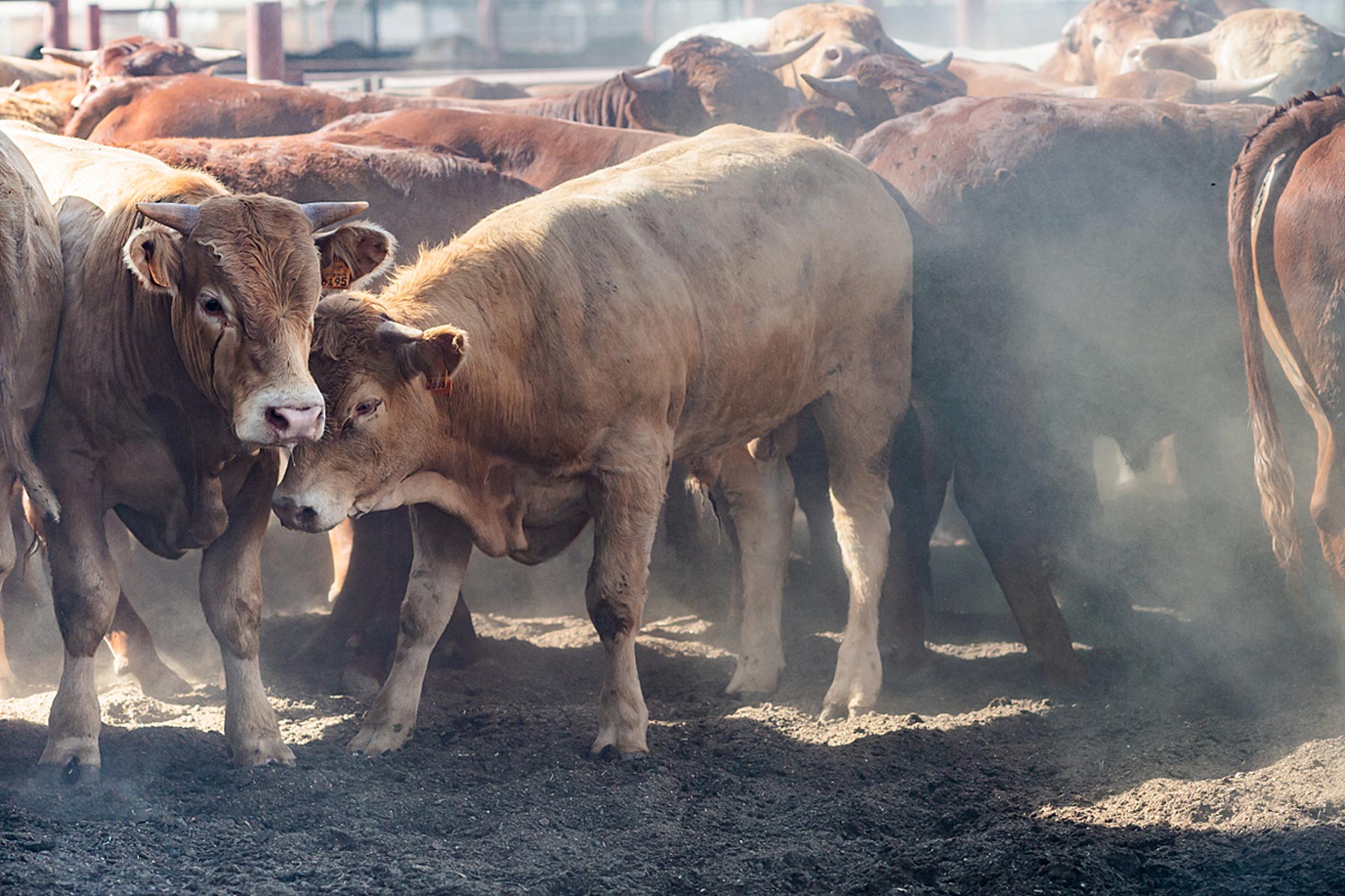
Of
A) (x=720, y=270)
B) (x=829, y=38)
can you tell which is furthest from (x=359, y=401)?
(x=829, y=38)

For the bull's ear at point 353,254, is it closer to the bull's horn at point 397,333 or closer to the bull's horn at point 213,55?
the bull's horn at point 397,333

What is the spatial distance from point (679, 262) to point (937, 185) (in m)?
1.69

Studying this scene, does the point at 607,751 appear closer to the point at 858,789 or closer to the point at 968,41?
the point at 858,789

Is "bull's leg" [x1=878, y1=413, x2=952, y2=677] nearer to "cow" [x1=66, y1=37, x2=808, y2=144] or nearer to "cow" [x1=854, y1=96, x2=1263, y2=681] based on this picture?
"cow" [x1=854, y1=96, x2=1263, y2=681]

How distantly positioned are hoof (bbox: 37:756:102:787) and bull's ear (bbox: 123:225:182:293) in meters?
1.47

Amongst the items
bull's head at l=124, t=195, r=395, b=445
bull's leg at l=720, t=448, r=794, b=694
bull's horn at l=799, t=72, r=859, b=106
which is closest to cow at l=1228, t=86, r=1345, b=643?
bull's leg at l=720, t=448, r=794, b=694

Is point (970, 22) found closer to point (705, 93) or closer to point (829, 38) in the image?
point (829, 38)

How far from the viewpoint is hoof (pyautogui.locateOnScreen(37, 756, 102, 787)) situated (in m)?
4.14

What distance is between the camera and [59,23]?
13.9 metres

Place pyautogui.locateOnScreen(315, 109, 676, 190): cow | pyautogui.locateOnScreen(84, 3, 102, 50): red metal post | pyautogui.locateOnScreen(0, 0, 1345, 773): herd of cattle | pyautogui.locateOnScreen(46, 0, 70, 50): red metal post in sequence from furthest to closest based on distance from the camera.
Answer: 1. pyautogui.locateOnScreen(46, 0, 70, 50): red metal post
2. pyautogui.locateOnScreen(84, 3, 102, 50): red metal post
3. pyautogui.locateOnScreen(315, 109, 676, 190): cow
4. pyautogui.locateOnScreen(0, 0, 1345, 773): herd of cattle

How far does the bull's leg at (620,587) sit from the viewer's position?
183 inches

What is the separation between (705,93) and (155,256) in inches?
278

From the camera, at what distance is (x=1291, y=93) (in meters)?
9.97

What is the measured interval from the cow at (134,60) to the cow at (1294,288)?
7622mm
